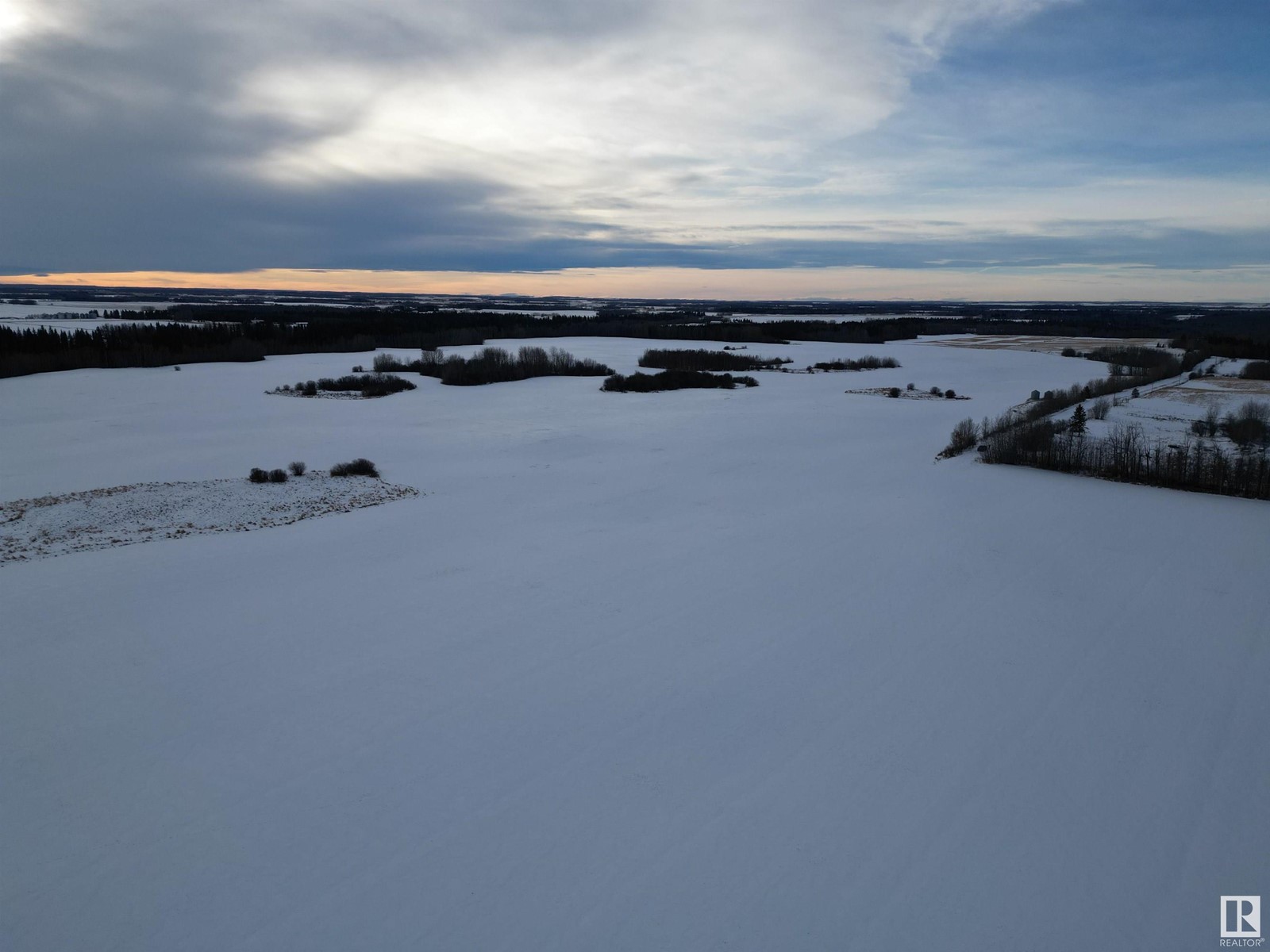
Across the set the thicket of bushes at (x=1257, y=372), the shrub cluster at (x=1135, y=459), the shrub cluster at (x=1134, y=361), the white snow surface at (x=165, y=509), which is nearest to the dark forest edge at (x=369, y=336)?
the shrub cluster at (x=1134, y=361)

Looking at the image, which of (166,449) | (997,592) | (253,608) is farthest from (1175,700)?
(166,449)

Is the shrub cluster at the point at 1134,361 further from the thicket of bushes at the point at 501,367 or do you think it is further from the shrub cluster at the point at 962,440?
the thicket of bushes at the point at 501,367

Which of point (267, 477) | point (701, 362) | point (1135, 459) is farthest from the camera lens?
point (701, 362)

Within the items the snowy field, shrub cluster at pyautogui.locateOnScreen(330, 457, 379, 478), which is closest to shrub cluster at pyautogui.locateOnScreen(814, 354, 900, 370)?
the snowy field

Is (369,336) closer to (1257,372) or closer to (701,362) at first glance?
(701,362)

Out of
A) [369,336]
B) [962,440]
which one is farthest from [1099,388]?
[369,336]

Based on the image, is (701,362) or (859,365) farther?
(859,365)

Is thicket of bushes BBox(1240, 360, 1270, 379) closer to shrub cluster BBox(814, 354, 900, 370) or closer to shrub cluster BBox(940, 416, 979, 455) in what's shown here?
shrub cluster BBox(814, 354, 900, 370)
